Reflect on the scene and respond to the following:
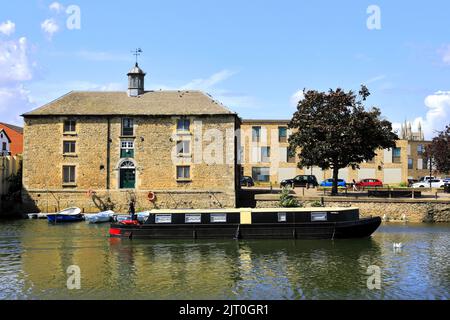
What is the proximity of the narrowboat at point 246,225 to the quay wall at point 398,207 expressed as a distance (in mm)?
10567

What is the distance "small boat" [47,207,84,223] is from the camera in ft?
138

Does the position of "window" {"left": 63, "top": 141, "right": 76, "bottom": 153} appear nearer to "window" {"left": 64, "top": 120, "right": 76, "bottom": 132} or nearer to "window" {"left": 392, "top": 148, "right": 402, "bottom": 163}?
"window" {"left": 64, "top": 120, "right": 76, "bottom": 132}

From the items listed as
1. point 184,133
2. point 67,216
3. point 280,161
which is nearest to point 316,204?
point 184,133

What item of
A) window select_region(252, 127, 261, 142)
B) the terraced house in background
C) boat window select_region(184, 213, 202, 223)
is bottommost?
boat window select_region(184, 213, 202, 223)

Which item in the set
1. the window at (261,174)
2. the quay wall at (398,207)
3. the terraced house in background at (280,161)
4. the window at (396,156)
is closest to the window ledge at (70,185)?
the quay wall at (398,207)

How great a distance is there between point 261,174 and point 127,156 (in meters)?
26.0

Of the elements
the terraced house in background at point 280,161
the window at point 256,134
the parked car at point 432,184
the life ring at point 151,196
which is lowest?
the life ring at point 151,196

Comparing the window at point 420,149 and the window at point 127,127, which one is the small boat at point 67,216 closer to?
the window at point 127,127

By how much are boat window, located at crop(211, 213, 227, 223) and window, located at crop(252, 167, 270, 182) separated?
35.8 m

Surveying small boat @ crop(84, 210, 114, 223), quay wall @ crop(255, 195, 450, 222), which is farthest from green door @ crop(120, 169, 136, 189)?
quay wall @ crop(255, 195, 450, 222)

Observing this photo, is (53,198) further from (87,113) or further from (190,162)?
(190,162)

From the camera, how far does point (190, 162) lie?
4644cm

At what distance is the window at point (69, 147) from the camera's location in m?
47.1
